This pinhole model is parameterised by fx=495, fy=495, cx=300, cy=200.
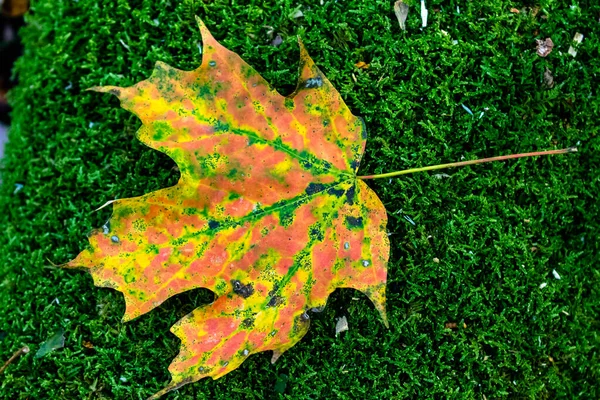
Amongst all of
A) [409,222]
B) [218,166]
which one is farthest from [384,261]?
[218,166]

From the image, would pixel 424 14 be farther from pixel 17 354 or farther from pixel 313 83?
pixel 17 354

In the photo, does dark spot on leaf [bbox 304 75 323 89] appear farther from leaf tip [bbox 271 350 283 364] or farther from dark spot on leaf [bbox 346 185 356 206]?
leaf tip [bbox 271 350 283 364]

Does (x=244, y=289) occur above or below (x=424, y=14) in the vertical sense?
below

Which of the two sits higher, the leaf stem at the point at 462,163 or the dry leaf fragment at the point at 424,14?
the dry leaf fragment at the point at 424,14

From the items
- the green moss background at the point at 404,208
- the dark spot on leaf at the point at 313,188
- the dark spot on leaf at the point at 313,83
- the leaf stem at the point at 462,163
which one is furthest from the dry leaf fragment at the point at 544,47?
the dark spot on leaf at the point at 313,188

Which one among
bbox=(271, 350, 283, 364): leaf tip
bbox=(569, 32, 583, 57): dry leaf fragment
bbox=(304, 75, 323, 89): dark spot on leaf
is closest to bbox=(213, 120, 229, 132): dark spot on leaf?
bbox=(304, 75, 323, 89): dark spot on leaf

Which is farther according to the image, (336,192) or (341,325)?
(341,325)

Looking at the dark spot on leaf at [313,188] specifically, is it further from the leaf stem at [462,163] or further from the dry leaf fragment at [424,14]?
the dry leaf fragment at [424,14]

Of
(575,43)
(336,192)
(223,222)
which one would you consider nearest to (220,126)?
(223,222)
